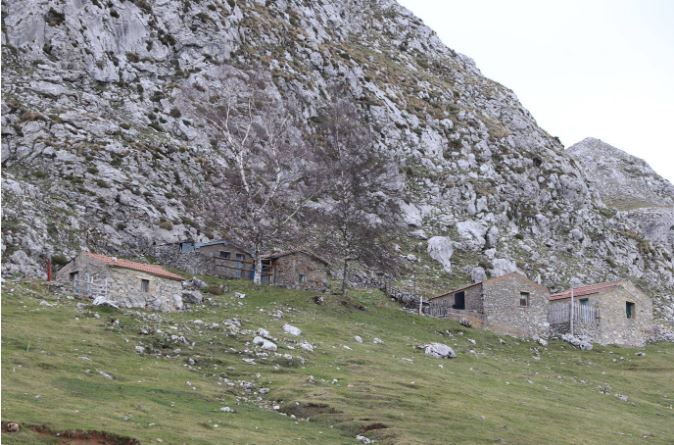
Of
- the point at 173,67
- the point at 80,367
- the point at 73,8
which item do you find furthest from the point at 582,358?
the point at 73,8

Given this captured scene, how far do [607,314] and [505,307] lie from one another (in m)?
11.8

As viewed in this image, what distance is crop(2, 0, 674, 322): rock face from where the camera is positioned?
7875cm

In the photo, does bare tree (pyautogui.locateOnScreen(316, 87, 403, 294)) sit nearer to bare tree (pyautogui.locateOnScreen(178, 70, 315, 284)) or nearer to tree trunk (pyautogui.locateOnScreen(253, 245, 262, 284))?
bare tree (pyautogui.locateOnScreen(178, 70, 315, 284))

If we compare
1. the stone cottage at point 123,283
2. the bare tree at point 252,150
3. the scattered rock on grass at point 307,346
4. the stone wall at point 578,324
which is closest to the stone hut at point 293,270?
the bare tree at point 252,150

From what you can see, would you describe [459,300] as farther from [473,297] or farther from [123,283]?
[123,283]

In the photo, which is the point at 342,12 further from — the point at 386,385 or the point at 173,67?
the point at 386,385

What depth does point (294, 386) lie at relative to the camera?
1671 inches

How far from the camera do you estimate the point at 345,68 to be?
129 metres

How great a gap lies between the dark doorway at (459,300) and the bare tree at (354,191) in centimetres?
731

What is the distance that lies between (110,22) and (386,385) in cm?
7606

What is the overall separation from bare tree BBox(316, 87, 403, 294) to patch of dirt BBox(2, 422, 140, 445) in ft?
155

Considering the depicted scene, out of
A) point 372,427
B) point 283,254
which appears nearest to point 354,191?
point 283,254

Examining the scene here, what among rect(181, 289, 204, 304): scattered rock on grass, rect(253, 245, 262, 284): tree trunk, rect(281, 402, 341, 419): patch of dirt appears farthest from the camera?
rect(253, 245, 262, 284): tree trunk

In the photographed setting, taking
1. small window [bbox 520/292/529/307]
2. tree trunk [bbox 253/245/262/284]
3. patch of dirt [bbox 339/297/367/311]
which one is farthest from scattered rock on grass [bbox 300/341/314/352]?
small window [bbox 520/292/529/307]
